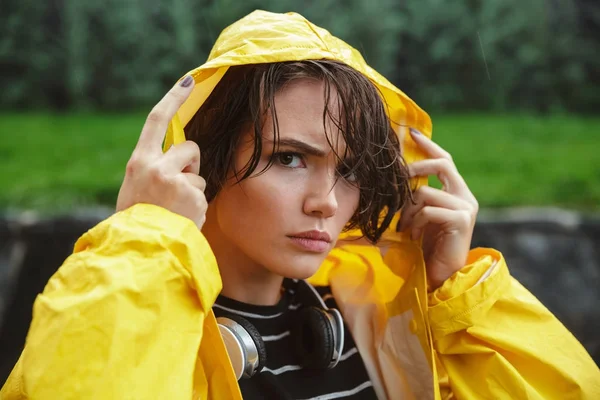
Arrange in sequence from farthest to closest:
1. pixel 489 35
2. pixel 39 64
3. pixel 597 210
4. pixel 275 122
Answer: pixel 489 35, pixel 39 64, pixel 597 210, pixel 275 122

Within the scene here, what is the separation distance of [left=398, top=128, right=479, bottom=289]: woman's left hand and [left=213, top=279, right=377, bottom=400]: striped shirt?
34cm

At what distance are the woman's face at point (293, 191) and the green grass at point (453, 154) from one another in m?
Answer: 2.58

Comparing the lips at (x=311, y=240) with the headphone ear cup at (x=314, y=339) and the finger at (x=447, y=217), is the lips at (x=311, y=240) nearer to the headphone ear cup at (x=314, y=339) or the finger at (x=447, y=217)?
the headphone ear cup at (x=314, y=339)

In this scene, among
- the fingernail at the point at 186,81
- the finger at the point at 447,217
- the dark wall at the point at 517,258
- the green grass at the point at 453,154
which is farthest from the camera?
the green grass at the point at 453,154

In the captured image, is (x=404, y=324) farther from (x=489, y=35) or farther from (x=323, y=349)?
(x=489, y=35)

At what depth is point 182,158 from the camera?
5.06 feet

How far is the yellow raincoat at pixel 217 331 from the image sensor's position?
1303 millimetres

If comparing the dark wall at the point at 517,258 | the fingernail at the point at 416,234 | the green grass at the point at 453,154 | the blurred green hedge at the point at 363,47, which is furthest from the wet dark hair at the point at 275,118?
the blurred green hedge at the point at 363,47

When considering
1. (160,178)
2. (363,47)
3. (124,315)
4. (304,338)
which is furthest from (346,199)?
(363,47)

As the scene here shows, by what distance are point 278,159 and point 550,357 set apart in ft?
2.88

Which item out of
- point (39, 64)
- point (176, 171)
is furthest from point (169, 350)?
point (39, 64)

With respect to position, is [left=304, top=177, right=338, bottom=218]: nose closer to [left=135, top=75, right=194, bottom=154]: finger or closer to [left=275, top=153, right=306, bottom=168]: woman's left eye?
[left=275, top=153, right=306, bottom=168]: woman's left eye

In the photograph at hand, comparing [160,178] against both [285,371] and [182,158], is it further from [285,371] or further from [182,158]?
[285,371]

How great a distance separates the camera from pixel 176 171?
59.4 inches
